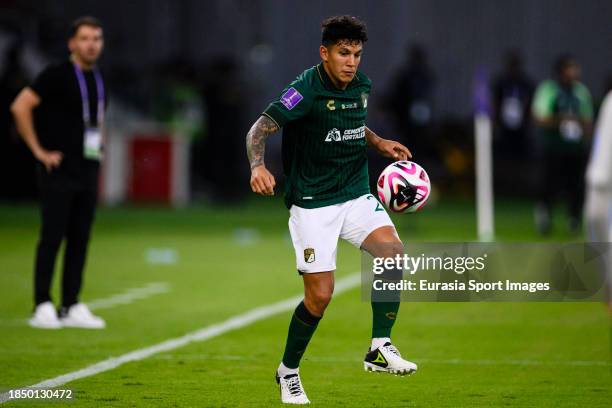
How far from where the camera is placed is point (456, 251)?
11078 mm

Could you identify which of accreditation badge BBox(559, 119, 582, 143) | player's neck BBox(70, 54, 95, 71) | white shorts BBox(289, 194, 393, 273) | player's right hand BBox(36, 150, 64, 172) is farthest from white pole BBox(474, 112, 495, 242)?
white shorts BBox(289, 194, 393, 273)

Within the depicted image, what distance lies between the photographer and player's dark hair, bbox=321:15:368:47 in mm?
7539

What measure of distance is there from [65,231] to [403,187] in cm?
393

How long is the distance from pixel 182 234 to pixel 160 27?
12390 millimetres

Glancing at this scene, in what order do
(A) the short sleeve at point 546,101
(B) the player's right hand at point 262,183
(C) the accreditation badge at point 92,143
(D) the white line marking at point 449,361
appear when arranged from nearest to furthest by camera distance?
(B) the player's right hand at point 262,183 < (D) the white line marking at point 449,361 < (C) the accreditation badge at point 92,143 < (A) the short sleeve at point 546,101

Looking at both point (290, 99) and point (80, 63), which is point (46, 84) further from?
point (290, 99)

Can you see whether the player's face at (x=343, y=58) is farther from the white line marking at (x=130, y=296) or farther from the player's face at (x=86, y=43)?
the white line marking at (x=130, y=296)

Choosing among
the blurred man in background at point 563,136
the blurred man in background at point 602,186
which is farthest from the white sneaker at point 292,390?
the blurred man in background at point 563,136

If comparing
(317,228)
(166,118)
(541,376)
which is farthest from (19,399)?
(166,118)

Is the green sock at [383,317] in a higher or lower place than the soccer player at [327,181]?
lower

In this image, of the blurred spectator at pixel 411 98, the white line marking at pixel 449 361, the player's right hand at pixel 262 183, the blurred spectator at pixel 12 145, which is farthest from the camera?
the blurred spectator at pixel 12 145

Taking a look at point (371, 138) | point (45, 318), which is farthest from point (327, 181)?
point (45, 318)

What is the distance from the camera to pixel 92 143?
1095 cm

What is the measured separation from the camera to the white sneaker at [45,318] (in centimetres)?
1078
